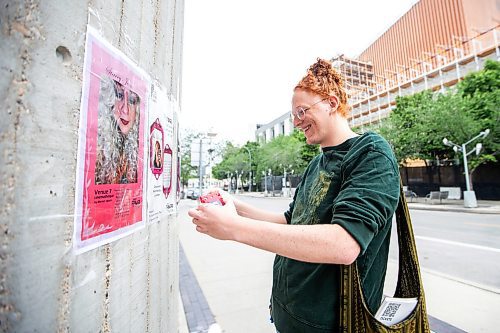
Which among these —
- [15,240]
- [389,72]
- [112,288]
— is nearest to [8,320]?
[15,240]

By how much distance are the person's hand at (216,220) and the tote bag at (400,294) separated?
0.49 m

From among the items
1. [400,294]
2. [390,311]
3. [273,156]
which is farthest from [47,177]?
[273,156]

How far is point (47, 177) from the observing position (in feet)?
1.82

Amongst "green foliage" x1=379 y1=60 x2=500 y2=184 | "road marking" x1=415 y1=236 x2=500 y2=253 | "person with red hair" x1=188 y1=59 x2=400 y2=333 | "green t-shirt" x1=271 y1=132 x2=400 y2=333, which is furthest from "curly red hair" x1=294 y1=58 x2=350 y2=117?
"green foliage" x1=379 y1=60 x2=500 y2=184

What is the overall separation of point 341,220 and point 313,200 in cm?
38

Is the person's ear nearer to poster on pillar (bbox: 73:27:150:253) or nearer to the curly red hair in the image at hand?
the curly red hair

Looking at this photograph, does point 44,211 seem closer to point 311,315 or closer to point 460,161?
point 311,315

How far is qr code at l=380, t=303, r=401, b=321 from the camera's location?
42.8 inches

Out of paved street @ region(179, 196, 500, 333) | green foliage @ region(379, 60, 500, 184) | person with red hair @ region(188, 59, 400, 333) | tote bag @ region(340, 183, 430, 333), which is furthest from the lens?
green foliage @ region(379, 60, 500, 184)

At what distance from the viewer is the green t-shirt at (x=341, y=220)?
0.90m

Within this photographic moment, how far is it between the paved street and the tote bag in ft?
6.43

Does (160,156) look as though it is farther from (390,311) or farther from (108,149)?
(390,311)

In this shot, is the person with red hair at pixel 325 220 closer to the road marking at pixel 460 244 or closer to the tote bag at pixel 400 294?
the tote bag at pixel 400 294

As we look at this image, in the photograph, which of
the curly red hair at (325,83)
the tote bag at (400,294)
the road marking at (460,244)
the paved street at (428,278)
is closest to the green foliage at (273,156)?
the road marking at (460,244)
